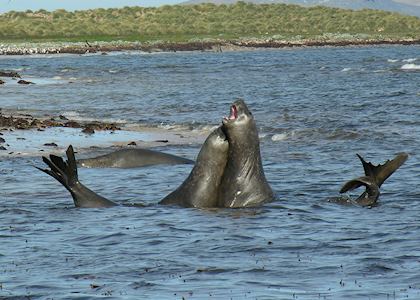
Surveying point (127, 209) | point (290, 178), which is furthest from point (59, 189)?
point (290, 178)

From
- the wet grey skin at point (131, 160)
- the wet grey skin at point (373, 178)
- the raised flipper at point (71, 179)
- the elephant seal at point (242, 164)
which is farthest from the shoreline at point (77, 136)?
the wet grey skin at point (373, 178)

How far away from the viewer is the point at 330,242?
11422mm

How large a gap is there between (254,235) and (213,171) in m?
1.18

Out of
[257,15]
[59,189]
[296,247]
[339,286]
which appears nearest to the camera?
[339,286]

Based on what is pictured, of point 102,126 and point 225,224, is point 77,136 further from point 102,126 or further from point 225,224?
point 225,224

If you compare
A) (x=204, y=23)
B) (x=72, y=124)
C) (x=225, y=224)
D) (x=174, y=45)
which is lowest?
(x=204, y=23)

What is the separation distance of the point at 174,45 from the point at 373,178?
92921 millimetres

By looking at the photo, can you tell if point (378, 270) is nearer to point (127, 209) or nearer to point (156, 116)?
point (127, 209)

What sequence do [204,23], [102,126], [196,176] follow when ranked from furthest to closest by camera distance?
[204,23] < [102,126] < [196,176]

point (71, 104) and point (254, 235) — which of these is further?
point (71, 104)

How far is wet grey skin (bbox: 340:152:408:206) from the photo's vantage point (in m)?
12.9

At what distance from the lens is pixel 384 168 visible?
13.1m

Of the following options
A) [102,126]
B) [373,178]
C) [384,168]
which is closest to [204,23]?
[102,126]

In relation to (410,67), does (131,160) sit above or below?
above
